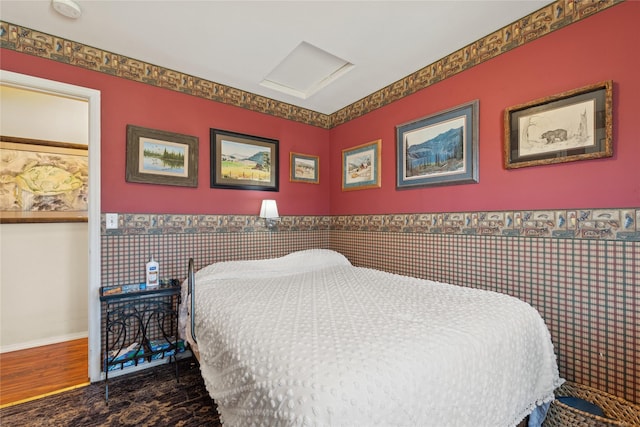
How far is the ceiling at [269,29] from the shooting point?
5.88 ft

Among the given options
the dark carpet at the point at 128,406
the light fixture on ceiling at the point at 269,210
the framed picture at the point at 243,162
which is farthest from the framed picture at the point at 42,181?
the light fixture on ceiling at the point at 269,210

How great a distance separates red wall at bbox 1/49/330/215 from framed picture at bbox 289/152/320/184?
7cm

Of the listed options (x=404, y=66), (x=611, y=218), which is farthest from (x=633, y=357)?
(x=404, y=66)

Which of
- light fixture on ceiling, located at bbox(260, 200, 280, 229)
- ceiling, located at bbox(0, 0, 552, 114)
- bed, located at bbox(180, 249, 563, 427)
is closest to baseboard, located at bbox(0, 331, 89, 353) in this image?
bed, located at bbox(180, 249, 563, 427)

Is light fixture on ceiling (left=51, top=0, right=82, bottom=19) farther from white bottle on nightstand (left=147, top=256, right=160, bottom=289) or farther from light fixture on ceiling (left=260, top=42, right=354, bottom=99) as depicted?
white bottle on nightstand (left=147, top=256, right=160, bottom=289)

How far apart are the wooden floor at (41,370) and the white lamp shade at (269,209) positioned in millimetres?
1984

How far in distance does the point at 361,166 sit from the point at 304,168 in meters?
0.73

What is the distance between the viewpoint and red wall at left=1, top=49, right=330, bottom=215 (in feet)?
7.41

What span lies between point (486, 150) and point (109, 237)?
3.15 metres

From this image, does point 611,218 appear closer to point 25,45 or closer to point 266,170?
point 266,170

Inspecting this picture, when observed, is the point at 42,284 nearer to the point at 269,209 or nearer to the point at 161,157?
the point at 161,157

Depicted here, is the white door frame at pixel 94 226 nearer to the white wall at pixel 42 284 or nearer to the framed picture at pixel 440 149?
the white wall at pixel 42 284

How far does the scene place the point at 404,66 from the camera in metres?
2.51

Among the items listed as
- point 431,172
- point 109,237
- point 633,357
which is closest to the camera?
point 633,357
